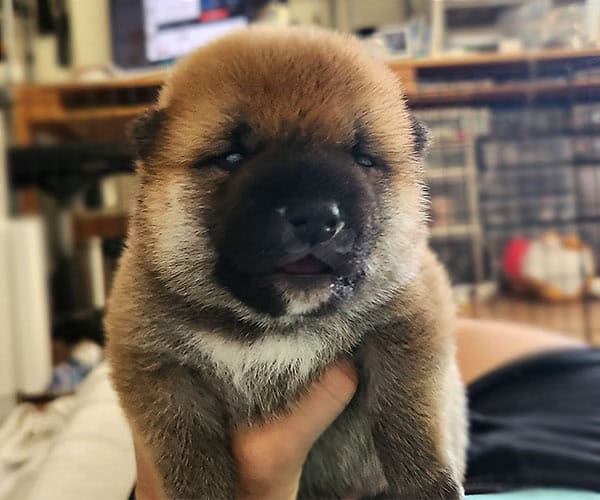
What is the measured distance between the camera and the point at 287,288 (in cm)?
35

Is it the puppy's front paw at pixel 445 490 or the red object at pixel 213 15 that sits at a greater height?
the red object at pixel 213 15

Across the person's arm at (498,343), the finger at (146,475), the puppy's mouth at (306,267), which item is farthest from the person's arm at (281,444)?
the person's arm at (498,343)

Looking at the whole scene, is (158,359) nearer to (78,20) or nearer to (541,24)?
(78,20)

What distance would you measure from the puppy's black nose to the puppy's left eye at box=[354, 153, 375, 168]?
0.07 metres

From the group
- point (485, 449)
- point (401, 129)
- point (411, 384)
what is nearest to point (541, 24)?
point (401, 129)

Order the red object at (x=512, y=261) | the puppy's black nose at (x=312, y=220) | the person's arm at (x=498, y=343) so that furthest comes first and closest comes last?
the person's arm at (x=498, y=343), the red object at (x=512, y=261), the puppy's black nose at (x=312, y=220)

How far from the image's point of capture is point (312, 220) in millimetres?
303

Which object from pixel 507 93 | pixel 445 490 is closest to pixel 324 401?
pixel 445 490

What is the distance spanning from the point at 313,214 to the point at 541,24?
324 millimetres

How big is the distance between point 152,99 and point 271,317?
182 mm

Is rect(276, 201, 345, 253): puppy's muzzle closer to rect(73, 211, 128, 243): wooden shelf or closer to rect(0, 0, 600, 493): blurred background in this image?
rect(0, 0, 600, 493): blurred background

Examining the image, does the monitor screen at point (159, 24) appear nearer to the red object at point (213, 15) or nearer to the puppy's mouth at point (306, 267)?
the red object at point (213, 15)

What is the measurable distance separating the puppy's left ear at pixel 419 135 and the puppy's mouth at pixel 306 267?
0.36 feet

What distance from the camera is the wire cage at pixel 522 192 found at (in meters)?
0.51
